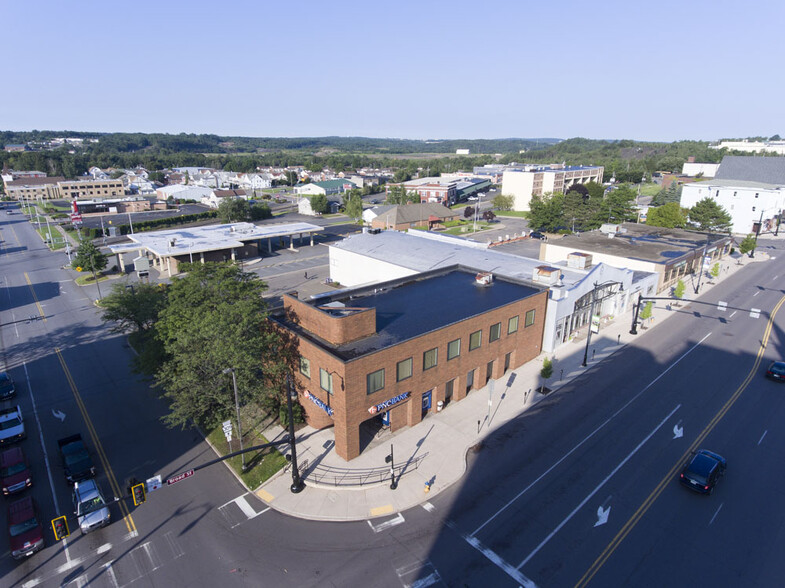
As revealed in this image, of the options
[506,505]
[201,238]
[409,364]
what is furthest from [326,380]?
[201,238]

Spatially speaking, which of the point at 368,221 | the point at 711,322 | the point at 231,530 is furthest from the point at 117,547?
the point at 368,221

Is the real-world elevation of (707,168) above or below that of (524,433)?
above

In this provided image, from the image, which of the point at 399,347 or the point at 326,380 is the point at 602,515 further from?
the point at 326,380

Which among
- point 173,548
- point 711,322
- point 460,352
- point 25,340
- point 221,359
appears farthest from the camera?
point 711,322

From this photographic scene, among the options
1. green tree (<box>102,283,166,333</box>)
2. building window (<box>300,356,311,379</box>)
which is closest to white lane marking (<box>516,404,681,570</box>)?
building window (<box>300,356,311,379</box>)

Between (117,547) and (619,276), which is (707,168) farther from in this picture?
(117,547)

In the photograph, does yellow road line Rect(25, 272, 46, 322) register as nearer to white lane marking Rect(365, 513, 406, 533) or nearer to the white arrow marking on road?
white lane marking Rect(365, 513, 406, 533)
